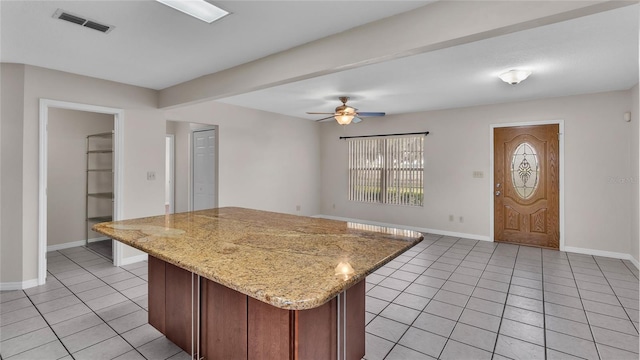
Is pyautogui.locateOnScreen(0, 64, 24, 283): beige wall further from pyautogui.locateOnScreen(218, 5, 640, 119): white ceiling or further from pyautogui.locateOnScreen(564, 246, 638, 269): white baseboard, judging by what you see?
pyautogui.locateOnScreen(564, 246, 638, 269): white baseboard

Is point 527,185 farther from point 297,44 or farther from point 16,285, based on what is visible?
point 16,285

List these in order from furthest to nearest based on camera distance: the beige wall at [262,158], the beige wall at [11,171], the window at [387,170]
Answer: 1. the window at [387,170]
2. the beige wall at [262,158]
3. the beige wall at [11,171]

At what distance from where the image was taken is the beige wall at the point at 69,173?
458cm

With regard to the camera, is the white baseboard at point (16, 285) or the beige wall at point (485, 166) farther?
the beige wall at point (485, 166)

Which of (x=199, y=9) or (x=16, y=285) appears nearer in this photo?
(x=199, y=9)

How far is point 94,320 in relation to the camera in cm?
258

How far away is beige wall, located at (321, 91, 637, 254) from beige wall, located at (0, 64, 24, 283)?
5.28 m

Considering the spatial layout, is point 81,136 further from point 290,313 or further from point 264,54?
point 290,313

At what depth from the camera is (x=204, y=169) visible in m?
5.60

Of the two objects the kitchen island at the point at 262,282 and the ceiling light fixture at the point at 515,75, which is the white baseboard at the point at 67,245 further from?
the ceiling light fixture at the point at 515,75

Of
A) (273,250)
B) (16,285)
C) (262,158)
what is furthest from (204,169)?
(273,250)

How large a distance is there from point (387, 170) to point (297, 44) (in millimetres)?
4305

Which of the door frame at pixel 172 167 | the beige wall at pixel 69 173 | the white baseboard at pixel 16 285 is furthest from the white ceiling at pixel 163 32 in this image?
the door frame at pixel 172 167

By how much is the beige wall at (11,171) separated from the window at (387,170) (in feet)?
17.6
